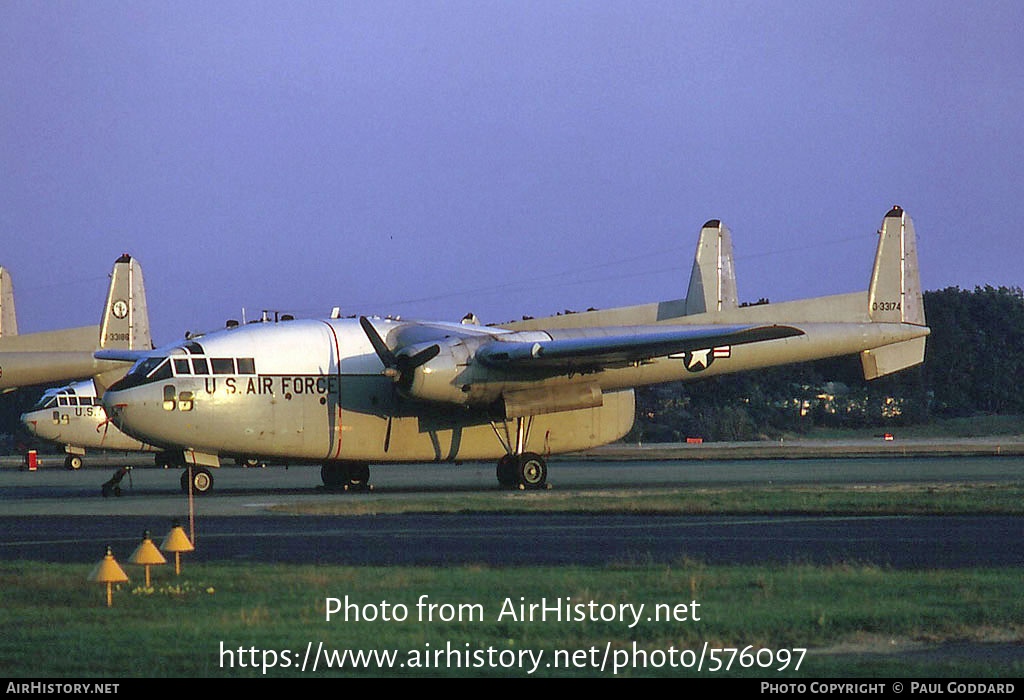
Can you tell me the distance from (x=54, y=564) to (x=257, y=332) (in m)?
16.1

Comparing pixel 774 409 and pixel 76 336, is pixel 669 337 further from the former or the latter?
pixel 774 409

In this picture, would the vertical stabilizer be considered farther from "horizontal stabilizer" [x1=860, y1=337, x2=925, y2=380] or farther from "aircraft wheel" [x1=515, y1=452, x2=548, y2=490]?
"aircraft wheel" [x1=515, y1=452, x2=548, y2=490]

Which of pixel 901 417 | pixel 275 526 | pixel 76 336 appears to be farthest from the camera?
pixel 901 417

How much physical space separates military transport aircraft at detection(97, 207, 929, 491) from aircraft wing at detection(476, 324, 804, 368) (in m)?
0.03

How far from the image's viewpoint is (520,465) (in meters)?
32.8

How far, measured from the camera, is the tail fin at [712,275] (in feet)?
122

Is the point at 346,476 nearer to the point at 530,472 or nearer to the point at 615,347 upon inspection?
the point at 530,472

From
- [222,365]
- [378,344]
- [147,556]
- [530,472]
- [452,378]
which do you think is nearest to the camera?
[147,556]

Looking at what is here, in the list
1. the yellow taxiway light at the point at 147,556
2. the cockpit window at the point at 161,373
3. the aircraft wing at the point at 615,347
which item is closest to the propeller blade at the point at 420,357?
the aircraft wing at the point at 615,347

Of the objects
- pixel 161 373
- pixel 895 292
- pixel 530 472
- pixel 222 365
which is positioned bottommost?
pixel 530 472

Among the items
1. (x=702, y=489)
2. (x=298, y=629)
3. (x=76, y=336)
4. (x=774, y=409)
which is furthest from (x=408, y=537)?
(x=774, y=409)

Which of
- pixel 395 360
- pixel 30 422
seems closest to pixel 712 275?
pixel 395 360

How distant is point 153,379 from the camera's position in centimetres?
2958

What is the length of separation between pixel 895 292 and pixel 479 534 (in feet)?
75.5
